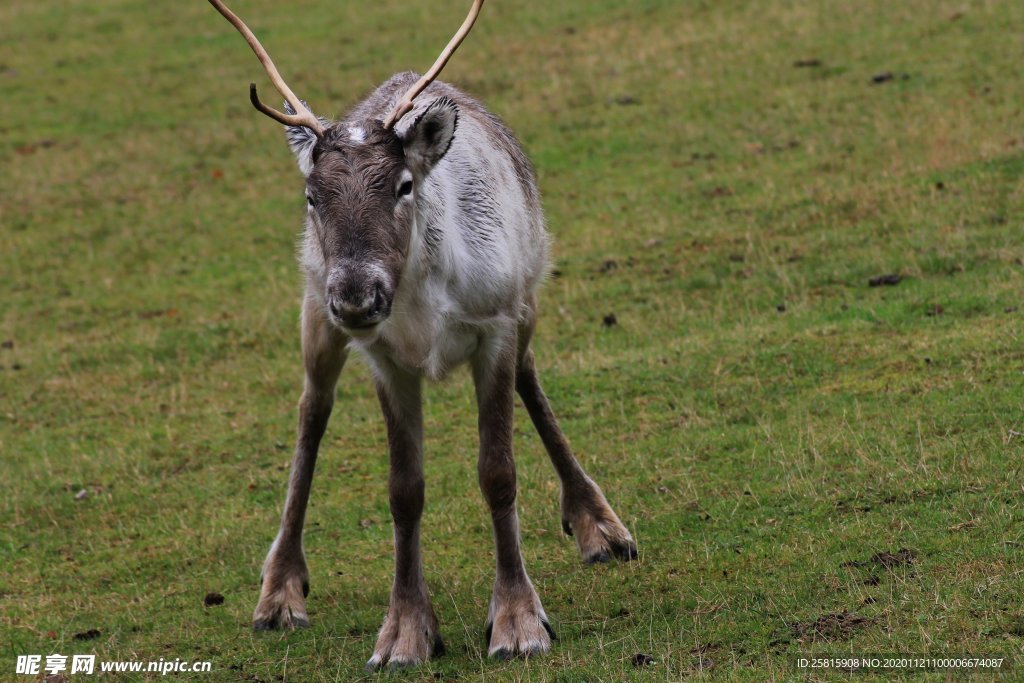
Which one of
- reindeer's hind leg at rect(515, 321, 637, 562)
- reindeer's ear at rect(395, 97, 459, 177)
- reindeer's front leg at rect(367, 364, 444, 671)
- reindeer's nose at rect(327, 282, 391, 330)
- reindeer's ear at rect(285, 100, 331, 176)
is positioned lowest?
reindeer's hind leg at rect(515, 321, 637, 562)

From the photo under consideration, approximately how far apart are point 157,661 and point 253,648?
1.68ft

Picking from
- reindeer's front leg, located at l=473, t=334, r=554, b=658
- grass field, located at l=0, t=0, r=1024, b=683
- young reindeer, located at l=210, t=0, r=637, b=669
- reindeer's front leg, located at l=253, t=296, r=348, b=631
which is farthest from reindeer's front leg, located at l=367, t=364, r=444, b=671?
reindeer's front leg, located at l=253, t=296, r=348, b=631

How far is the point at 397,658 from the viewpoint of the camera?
262 inches

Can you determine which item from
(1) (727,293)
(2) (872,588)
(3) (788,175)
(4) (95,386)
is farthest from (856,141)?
(2) (872,588)

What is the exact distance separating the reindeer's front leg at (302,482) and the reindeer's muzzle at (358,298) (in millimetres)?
1751

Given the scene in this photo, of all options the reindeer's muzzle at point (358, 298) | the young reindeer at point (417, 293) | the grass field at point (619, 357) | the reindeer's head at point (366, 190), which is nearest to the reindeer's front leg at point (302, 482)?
the young reindeer at point (417, 293)

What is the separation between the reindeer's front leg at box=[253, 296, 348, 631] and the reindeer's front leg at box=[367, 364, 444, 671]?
0.84m

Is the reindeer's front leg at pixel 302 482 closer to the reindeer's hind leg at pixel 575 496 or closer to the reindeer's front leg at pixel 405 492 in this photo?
the reindeer's front leg at pixel 405 492

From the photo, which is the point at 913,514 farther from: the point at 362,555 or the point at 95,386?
the point at 95,386

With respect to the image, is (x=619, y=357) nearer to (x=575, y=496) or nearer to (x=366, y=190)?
(x=575, y=496)

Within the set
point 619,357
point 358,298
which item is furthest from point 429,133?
point 619,357

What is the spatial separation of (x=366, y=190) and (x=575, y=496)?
290 centimetres

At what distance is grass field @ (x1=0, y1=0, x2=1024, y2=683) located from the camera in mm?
7008

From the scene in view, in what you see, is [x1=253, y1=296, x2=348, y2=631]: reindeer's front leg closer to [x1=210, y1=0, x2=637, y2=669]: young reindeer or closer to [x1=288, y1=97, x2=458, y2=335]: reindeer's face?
[x1=210, y1=0, x2=637, y2=669]: young reindeer
